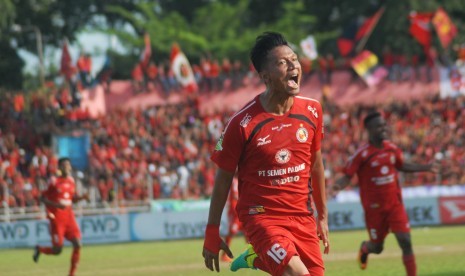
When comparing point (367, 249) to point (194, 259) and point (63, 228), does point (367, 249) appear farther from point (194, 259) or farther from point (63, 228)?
point (194, 259)

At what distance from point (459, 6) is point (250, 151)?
2107 inches

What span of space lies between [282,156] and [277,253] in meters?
0.81

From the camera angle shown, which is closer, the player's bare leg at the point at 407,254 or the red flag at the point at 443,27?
the player's bare leg at the point at 407,254

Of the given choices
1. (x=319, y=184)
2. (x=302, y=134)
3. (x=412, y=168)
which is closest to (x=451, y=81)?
(x=412, y=168)

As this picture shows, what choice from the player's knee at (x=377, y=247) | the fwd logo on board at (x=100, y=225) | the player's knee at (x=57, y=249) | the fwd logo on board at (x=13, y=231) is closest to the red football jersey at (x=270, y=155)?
the player's knee at (x=377, y=247)

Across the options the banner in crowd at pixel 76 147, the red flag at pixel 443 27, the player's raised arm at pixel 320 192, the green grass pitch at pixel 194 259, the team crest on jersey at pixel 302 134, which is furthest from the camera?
the red flag at pixel 443 27

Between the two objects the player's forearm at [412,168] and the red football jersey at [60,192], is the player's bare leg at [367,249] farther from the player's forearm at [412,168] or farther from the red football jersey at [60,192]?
the red football jersey at [60,192]

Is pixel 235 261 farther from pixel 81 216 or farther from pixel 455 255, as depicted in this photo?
pixel 81 216

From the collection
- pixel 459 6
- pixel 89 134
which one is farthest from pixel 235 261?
pixel 459 6

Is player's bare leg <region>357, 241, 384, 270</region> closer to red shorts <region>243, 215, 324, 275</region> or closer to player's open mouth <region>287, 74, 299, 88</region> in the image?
red shorts <region>243, 215, 324, 275</region>

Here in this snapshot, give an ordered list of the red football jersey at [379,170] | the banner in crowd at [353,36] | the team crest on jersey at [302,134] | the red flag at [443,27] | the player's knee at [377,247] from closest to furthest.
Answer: the team crest on jersey at [302,134] → the red football jersey at [379,170] → the player's knee at [377,247] → the red flag at [443,27] → the banner in crowd at [353,36]

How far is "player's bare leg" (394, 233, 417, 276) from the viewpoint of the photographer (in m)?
14.2

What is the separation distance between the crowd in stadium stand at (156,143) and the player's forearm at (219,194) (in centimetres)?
2662

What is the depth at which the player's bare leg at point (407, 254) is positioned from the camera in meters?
14.2
